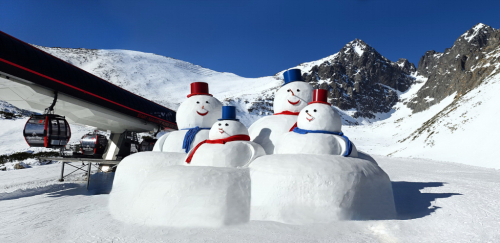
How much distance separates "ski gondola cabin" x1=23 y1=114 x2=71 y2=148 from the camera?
7355 mm

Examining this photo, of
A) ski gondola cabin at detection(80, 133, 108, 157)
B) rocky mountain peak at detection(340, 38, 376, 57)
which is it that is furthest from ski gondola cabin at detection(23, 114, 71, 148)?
rocky mountain peak at detection(340, 38, 376, 57)

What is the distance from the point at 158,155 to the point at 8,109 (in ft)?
134

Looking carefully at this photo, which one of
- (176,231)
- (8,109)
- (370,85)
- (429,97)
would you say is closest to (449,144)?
(176,231)

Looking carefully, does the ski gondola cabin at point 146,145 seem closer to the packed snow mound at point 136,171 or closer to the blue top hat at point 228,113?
the packed snow mound at point 136,171

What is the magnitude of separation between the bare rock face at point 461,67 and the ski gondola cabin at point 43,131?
53631 millimetres

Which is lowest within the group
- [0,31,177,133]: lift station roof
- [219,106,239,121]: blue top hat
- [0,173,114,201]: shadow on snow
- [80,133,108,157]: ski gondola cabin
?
[0,173,114,201]: shadow on snow

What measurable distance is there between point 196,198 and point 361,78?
105840 millimetres

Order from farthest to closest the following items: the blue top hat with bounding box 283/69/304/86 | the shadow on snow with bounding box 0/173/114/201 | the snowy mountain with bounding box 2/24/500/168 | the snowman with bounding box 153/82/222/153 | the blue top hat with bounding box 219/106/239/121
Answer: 1. the snowy mountain with bounding box 2/24/500/168
2. the shadow on snow with bounding box 0/173/114/201
3. the snowman with bounding box 153/82/222/153
4. the blue top hat with bounding box 283/69/304/86
5. the blue top hat with bounding box 219/106/239/121

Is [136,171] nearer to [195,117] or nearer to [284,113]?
[195,117]

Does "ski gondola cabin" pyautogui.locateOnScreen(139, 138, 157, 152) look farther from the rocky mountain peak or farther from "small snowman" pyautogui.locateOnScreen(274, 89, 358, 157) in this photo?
the rocky mountain peak

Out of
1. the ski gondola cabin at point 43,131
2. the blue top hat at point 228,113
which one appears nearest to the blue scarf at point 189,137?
the blue top hat at point 228,113

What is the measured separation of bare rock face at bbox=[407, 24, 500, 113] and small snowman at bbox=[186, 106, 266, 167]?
50966 mm

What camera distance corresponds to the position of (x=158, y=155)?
6781mm

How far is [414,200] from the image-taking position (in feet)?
20.6
